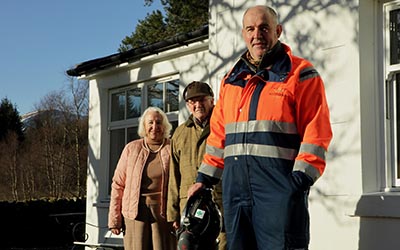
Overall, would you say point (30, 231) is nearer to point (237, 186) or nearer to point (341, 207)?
point (341, 207)

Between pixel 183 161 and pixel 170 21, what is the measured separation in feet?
71.6

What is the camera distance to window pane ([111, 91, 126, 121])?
10.2 metres

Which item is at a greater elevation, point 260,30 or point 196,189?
point 260,30

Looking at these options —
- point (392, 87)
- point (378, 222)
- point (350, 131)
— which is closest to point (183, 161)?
point (350, 131)

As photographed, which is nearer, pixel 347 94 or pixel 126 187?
pixel 347 94

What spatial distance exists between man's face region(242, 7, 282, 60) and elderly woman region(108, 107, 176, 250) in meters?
2.37

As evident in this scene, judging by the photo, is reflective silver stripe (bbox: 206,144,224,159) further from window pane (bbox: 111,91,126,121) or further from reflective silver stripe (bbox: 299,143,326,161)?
window pane (bbox: 111,91,126,121)

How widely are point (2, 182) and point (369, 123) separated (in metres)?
43.2

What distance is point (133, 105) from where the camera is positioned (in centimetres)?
984

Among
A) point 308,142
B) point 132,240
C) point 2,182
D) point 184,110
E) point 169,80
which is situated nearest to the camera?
point 308,142

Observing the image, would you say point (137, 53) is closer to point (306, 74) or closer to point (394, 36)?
point (394, 36)

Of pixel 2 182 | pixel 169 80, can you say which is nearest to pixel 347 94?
pixel 169 80

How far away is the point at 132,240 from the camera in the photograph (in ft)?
19.5

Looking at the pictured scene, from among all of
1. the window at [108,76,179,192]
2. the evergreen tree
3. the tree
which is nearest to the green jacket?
the window at [108,76,179,192]
